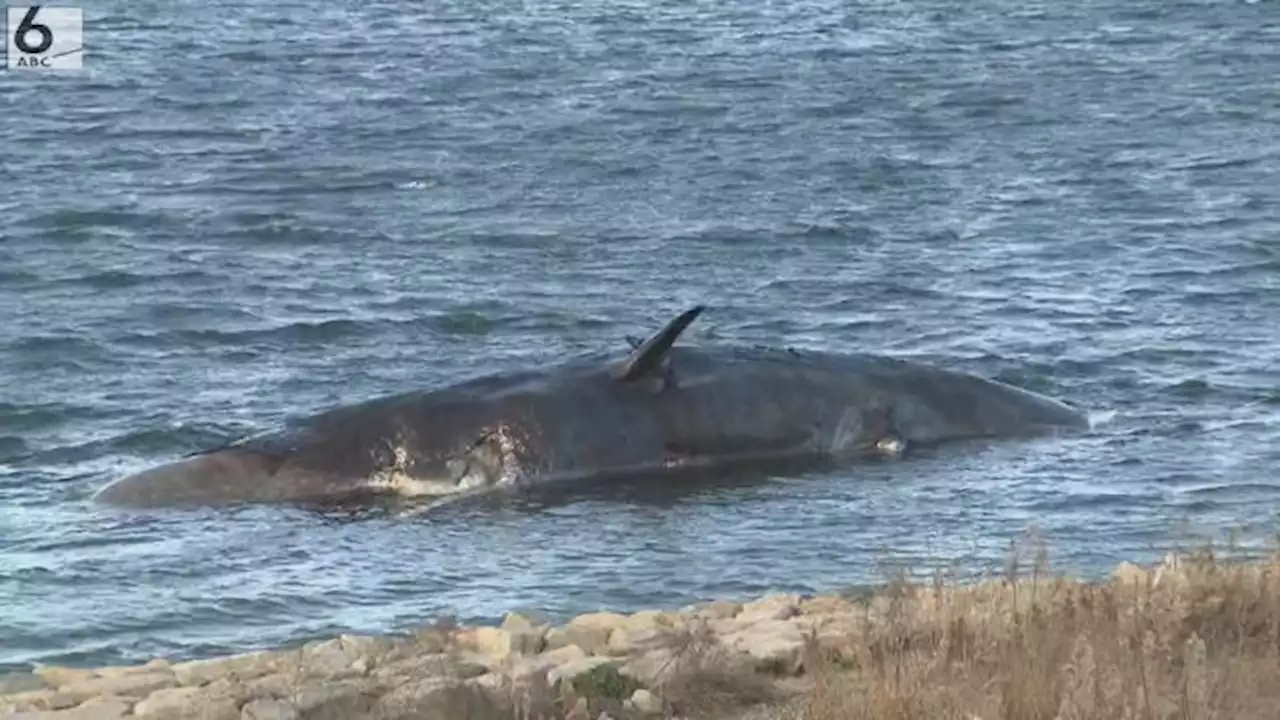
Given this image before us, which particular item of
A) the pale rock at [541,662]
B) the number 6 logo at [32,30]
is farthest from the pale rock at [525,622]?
the number 6 logo at [32,30]

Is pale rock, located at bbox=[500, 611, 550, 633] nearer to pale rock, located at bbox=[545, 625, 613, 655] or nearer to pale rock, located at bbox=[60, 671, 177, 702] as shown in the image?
pale rock, located at bbox=[545, 625, 613, 655]

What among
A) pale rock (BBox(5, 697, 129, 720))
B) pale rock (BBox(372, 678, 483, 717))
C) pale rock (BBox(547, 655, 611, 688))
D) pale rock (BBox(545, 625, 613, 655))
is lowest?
pale rock (BBox(545, 625, 613, 655))

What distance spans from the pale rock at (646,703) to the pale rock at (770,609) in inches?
87.8

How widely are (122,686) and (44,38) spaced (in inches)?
1144

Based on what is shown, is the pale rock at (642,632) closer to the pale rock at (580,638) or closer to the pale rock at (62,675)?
the pale rock at (580,638)

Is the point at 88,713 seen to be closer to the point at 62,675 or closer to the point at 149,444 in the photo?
the point at 62,675

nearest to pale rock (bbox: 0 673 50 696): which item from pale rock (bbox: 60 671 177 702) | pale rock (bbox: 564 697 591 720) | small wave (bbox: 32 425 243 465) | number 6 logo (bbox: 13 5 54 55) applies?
pale rock (bbox: 60 671 177 702)

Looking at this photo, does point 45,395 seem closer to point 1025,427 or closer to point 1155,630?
point 1025,427

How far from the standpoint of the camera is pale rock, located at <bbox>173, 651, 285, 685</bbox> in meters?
10.6

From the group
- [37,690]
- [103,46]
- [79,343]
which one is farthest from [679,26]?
[37,690]

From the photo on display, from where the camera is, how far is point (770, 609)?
11.6 meters

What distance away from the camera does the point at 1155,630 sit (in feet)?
29.1

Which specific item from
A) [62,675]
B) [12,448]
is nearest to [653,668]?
[62,675]

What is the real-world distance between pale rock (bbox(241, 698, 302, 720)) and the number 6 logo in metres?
28.8
